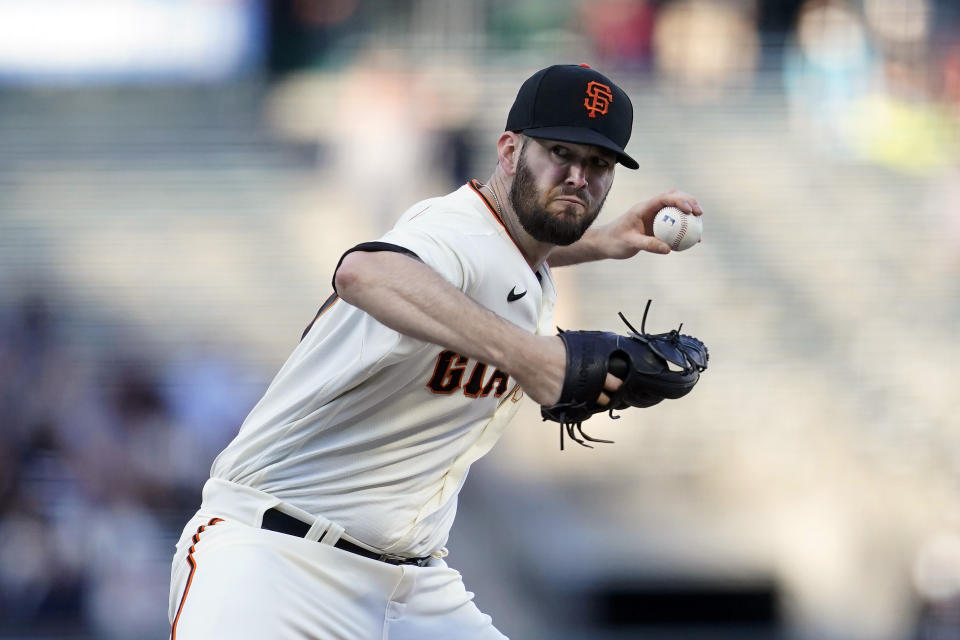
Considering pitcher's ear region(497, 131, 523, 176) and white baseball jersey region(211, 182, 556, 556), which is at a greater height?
pitcher's ear region(497, 131, 523, 176)

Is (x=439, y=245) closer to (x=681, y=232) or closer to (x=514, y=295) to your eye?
(x=514, y=295)

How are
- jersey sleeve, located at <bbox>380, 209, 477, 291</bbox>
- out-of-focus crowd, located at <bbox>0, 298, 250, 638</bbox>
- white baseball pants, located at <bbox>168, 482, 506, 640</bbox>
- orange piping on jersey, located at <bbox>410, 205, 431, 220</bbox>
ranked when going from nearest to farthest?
jersey sleeve, located at <bbox>380, 209, 477, 291</bbox>, white baseball pants, located at <bbox>168, 482, 506, 640</bbox>, orange piping on jersey, located at <bbox>410, 205, 431, 220</bbox>, out-of-focus crowd, located at <bbox>0, 298, 250, 638</bbox>

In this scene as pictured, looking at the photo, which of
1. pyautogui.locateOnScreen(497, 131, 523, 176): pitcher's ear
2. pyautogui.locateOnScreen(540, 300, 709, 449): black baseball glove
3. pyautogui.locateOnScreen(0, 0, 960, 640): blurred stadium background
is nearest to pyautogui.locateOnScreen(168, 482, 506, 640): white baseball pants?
pyautogui.locateOnScreen(540, 300, 709, 449): black baseball glove

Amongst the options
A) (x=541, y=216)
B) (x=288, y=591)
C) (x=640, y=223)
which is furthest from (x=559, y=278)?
(x=288, y=591)

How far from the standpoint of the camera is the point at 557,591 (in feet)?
31.7

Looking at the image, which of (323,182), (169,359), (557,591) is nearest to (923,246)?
(557,591)

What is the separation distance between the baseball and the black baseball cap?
0.38 m

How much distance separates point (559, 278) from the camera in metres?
10.6

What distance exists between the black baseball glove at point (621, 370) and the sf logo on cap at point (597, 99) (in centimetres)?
64

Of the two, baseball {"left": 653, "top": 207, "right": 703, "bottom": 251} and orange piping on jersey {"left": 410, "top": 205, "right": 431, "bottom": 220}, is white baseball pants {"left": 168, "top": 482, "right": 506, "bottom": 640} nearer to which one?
orange piping on jersey {"left": 410, "top": 205, "right": 431, "bottom": 220}

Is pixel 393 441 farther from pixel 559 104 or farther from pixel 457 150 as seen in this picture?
pixel 457 150

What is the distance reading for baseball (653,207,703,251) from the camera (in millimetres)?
3800

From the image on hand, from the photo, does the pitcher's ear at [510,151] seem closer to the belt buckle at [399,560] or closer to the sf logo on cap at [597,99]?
the sf logo on cap at [597,99]

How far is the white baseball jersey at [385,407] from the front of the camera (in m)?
3.26
